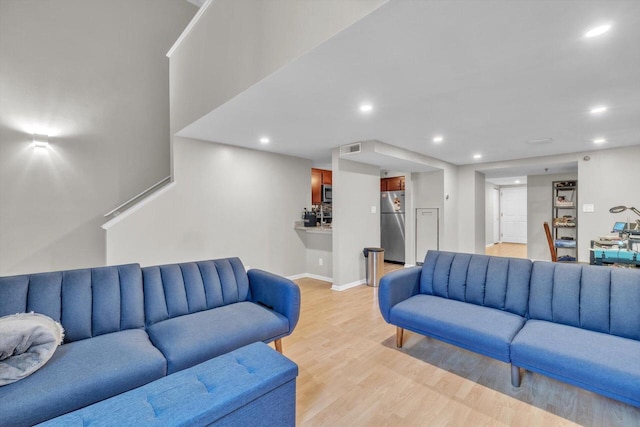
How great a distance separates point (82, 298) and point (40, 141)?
8.74 feet

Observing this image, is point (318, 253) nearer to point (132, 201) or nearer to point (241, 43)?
point (132, 201)

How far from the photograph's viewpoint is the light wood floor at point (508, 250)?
7.66 metres

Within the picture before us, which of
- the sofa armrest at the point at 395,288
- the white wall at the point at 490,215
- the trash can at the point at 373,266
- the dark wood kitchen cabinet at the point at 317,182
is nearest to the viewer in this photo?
the sofa armrest at the point at 395,288

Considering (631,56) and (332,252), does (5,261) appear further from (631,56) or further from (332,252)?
(631,56)

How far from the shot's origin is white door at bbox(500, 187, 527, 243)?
9.38 m

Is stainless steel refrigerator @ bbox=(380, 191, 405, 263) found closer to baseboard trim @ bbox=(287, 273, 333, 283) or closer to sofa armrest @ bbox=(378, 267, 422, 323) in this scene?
baseboard trim @ bbox=(287, 273, 333, 283)

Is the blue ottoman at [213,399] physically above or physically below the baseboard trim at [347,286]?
above

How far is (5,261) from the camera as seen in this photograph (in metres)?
3.22

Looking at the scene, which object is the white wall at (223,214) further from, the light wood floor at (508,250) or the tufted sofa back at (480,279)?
the light wood floor at (508,250)

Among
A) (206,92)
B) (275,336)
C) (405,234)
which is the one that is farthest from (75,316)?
(405,234)

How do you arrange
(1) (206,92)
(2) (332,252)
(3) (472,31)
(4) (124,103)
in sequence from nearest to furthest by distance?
(3) (472,31)
(1) (206,92)
(4) (124,103)
(2) (332,252)

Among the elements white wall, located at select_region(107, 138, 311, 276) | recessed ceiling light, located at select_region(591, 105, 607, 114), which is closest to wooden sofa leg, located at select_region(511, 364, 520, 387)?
recessed ceiling light, located at select_region(591, 105, 607, 114)

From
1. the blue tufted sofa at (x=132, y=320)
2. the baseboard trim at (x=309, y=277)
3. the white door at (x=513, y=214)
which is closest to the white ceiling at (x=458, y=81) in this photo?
the blue tufted sofa at (x=132, y=320)

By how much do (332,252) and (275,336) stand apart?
2690 mm
